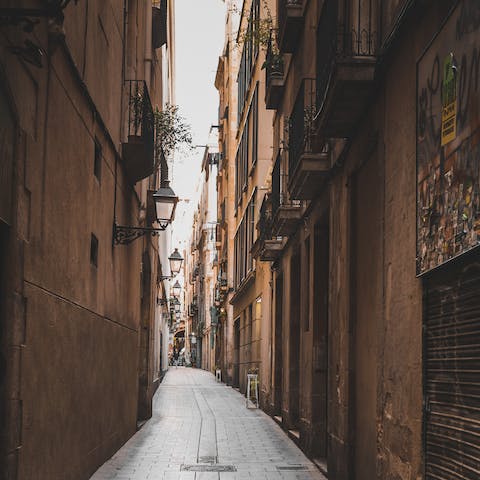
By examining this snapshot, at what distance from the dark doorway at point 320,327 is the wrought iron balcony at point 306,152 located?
2.74 ft

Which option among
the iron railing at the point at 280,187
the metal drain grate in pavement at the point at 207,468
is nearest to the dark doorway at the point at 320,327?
the metal drain grate in pavement at the point at 207,468

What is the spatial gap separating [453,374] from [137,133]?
29.8ft

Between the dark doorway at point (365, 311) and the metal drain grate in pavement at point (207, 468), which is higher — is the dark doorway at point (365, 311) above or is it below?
above

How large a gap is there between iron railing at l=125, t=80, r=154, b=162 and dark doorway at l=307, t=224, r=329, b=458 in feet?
10.1

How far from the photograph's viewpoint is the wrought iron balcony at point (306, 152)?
41.4 ft

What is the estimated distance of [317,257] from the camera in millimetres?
14539

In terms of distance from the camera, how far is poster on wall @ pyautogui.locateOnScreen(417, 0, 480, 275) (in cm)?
581

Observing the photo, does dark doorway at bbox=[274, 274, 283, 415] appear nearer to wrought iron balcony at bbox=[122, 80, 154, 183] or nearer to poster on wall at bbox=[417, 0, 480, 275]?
wrought iron balcony at bbox=[122, 80, 154, 183]

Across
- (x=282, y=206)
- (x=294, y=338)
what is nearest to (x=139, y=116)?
(x=282, y=206)

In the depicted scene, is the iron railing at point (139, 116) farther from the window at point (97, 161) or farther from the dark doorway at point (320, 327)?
the dark doorway at point (320, 327)

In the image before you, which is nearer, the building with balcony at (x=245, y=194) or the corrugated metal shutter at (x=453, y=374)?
the corrugated metal shutter at (x=453, y=374)

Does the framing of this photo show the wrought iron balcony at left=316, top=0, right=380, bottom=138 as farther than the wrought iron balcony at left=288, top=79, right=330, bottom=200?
No

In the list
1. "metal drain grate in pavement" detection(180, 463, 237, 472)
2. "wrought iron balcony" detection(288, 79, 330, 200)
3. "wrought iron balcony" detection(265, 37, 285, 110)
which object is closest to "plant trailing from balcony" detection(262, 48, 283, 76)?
"wrought iron balcony" detection(265, 37, 285, 110)

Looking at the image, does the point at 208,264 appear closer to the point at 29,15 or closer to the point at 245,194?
the point at 245,194
